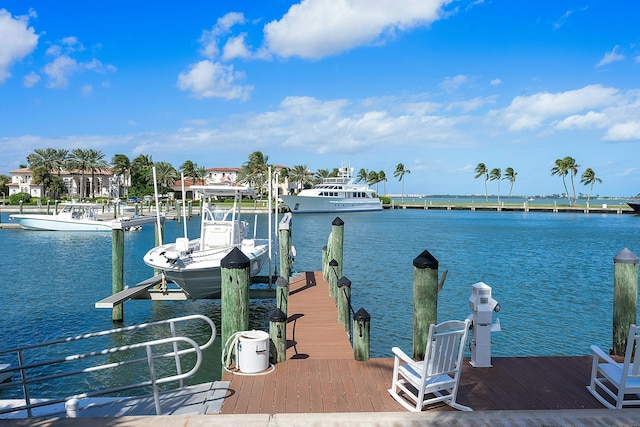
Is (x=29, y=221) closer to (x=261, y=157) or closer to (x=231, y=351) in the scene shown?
(x=231, y=351)

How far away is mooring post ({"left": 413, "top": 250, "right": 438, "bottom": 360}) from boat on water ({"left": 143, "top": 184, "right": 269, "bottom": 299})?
6.91 m

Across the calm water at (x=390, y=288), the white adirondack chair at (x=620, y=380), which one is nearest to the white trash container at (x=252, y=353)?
the white adirondack chair at (x=620, y=380)

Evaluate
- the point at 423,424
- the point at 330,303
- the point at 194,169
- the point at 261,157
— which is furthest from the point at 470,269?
the point at 194,169

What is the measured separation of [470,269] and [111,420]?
2430cm

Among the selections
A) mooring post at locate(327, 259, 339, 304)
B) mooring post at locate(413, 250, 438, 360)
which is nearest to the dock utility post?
mooring post at locate(413, 250, 438, 360)

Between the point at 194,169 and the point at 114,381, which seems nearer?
the point at 114,381

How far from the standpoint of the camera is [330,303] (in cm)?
1277

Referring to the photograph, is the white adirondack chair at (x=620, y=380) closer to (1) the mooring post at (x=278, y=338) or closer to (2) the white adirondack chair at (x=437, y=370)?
(2) the white adirondack chair at (x=437, y=370)

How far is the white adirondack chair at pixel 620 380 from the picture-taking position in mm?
5434

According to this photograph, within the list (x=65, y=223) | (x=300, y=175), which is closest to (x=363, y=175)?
(x=300, y=175)

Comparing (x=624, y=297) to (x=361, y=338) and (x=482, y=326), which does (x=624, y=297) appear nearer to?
(x=482, y=326)

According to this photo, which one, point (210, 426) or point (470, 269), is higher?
point (210, 426)

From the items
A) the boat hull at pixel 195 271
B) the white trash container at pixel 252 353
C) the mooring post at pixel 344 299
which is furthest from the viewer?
the boat hull at pixel 195 271

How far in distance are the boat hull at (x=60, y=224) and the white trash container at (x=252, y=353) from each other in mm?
42199
